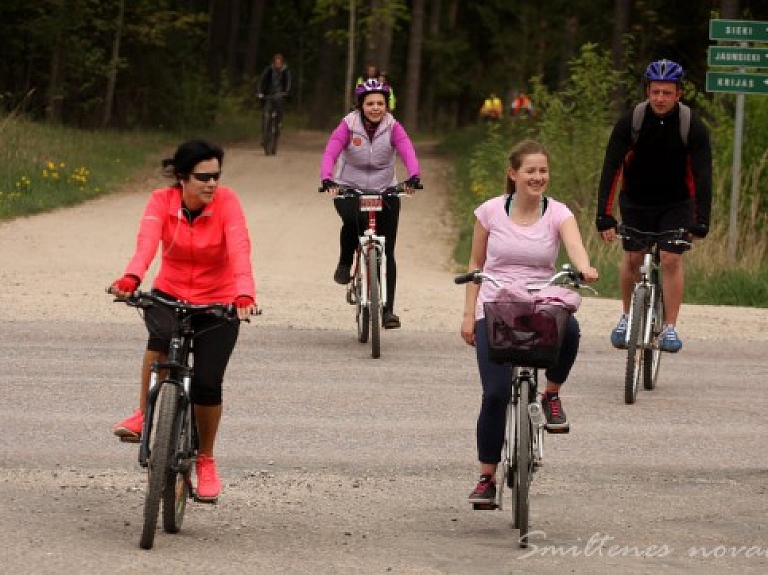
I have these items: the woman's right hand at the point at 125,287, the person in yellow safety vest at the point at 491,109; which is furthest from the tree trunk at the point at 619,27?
the woman's right hand at the point at 125,287

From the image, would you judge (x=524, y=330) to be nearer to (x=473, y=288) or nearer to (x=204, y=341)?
(x=473, y=288)

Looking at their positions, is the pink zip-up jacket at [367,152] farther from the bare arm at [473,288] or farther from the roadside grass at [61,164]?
the roadside grass at [61,164]

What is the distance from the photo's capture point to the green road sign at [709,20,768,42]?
65.5ft

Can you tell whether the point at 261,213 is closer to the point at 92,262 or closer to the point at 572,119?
the point at 572,119

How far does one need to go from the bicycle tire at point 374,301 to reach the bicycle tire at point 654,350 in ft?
6.44

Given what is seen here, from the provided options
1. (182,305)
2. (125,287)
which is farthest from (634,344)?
(125,287)

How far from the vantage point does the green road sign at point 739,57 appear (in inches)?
798

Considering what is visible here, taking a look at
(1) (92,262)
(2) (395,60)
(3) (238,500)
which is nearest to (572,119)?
(1) (92,262)

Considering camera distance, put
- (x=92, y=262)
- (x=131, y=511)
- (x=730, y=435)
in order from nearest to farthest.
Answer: (x=131, y=511), (x=730, y=435), (x=92, y=262)

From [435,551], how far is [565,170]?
1707cm

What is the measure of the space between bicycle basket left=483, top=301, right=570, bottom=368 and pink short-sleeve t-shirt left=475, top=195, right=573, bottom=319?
549 millimetres

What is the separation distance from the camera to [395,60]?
232 feet

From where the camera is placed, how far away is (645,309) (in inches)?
476

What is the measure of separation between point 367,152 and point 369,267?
886 millimetres
